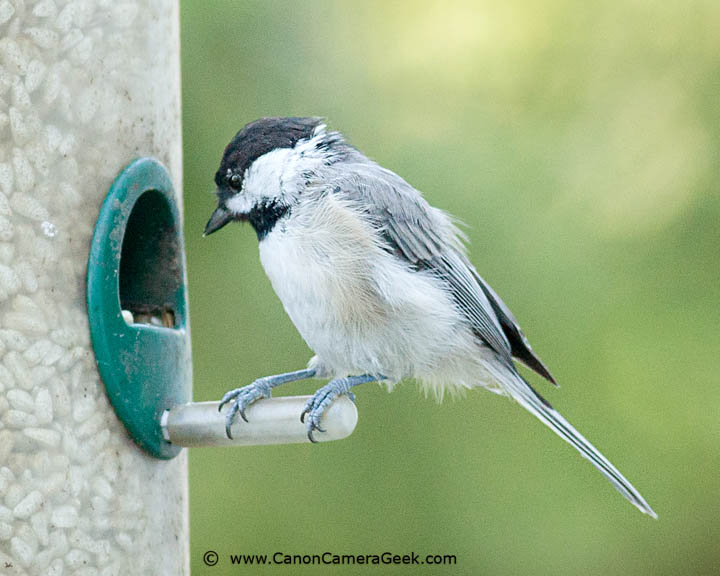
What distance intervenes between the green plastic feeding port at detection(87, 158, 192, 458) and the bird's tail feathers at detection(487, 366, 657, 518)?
691 millimetres

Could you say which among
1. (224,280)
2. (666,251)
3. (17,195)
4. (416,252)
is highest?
(17,195)

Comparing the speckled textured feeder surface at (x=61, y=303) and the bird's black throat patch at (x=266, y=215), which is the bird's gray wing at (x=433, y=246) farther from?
the speckled textured feeder surface at (x=61, y=303)

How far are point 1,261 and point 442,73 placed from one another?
1862 millimetres

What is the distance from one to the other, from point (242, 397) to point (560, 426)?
703mm

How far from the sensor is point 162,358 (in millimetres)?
1778

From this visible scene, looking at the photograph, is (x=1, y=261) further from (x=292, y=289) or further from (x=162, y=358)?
(x=292, y=289)

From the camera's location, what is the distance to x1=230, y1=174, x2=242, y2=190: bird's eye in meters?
1.98

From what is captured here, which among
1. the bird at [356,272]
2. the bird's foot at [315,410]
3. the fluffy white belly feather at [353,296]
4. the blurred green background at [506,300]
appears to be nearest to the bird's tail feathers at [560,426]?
the bird at [356,272]

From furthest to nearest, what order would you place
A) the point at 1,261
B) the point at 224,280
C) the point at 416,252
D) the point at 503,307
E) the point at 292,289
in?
the point at 224,280
the point at 503,307
the point at 416,252
the point at 292,289
the point at 1,261

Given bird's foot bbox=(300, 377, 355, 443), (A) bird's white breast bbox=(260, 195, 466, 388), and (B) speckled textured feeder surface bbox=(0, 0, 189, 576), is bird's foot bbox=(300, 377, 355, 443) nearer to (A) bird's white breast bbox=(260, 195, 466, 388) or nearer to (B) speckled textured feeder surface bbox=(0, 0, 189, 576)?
(A) bird's white breast bbox=(260, 195, 466, 388)

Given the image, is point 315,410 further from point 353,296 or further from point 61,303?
point 61,303

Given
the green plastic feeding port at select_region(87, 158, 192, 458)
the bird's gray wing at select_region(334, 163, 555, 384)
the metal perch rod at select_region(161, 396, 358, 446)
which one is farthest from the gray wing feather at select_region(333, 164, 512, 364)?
the metal perch rod at select_region(161, 396, 358, 446)

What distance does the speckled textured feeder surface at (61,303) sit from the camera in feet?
4.98

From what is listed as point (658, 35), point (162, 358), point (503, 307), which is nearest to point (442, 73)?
point (658, 35)
